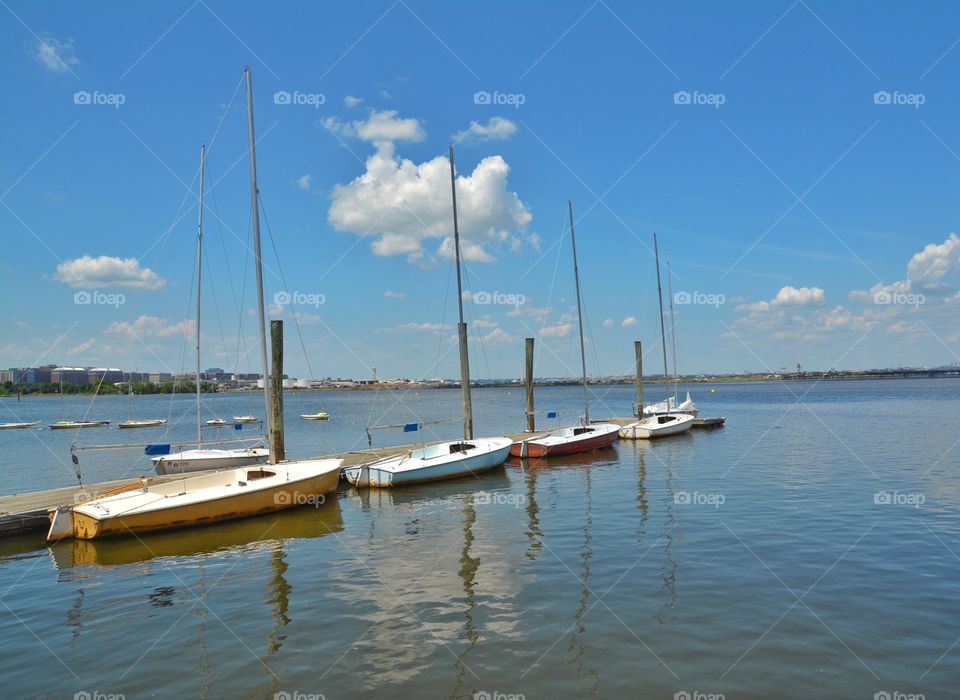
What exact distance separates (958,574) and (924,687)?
615 cm

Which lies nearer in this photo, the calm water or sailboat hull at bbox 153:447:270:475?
the calm water

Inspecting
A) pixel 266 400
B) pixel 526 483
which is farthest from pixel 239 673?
pixel 526 483

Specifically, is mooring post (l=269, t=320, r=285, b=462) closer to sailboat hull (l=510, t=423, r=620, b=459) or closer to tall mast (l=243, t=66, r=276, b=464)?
tall mast (l=243, t=66, r=276, b=464)

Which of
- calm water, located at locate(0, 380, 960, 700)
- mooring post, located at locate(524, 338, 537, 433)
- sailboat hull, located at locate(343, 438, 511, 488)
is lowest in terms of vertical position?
calm water, located at locate(0, 380, 960, 700)

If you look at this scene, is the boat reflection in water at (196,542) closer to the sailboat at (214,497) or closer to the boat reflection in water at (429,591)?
the sailboat at (214,497)

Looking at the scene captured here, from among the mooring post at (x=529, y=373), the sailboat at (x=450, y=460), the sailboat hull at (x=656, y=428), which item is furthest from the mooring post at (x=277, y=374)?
the sailboat hull at (x=656, y=428)

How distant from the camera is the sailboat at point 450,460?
2523 centimetres

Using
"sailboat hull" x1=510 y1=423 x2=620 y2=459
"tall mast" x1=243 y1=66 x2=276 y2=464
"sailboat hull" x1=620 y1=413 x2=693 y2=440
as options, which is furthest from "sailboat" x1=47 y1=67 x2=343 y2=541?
"sailboat hull" x1=620 y1=413 x2=693 y2=440

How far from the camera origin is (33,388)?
7402 inches

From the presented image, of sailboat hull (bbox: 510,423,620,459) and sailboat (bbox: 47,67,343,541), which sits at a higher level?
sailboat (bbox: 47,67,343,541)

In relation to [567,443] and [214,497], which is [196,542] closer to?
[214,497]

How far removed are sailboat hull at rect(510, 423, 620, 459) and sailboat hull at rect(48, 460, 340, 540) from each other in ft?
45.2

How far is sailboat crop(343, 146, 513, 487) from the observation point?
25.2m

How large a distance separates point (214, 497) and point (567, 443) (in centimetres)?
2068
